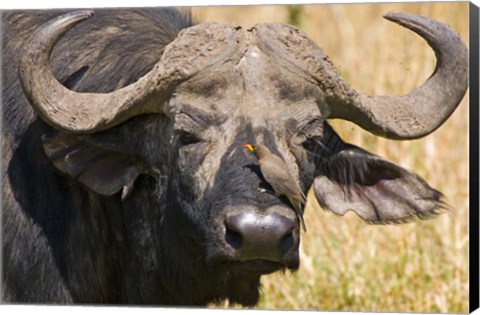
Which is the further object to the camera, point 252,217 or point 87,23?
point 87,23

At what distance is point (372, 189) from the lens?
5.57 meters

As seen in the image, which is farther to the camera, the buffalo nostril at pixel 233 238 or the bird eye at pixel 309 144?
the bird eye at pixel 309 144

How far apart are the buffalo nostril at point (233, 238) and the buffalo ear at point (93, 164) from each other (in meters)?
0.73

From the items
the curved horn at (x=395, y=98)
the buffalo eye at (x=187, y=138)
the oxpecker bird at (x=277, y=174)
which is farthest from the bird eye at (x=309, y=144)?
the buffalo eye at (x=187, y=138)

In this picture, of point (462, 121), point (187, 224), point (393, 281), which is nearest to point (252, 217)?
point (187, 224)

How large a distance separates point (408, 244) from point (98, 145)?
2.43m

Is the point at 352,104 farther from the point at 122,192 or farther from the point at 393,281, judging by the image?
the point at 393,281

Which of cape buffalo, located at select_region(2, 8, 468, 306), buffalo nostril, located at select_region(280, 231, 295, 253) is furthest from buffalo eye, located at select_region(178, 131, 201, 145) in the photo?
buffalo nostril, located at select_region(280, 231, 295, 253)

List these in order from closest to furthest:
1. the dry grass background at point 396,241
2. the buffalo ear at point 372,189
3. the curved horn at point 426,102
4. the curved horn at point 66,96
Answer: the curved horn at point 66,96, the curved horn at point 426,102, the buffalo ear at point 372,189, the dry grass background at point 396,241

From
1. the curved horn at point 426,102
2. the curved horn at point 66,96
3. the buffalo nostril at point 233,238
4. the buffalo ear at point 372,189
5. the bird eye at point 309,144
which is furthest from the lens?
the buffalo ear at point 372,189

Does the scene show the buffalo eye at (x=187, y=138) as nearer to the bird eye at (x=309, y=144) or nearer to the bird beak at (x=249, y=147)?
the bird beak at (x=249, y=147)

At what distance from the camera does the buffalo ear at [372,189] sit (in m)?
5.49

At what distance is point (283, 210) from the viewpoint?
470 centimetres

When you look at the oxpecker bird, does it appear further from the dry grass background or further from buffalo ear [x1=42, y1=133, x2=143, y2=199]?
the dry grass background
